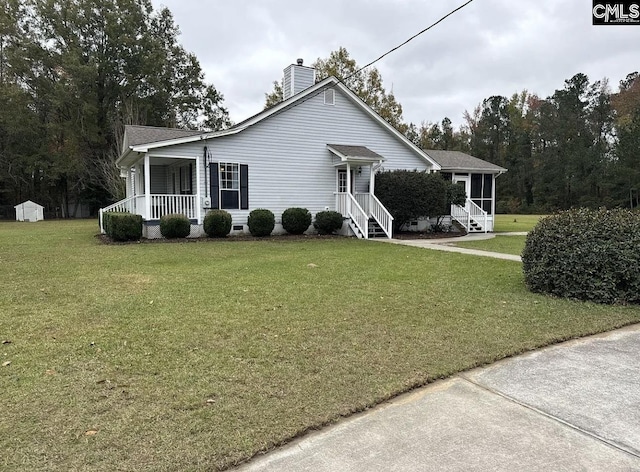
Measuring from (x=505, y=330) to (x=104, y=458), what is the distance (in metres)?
3.97

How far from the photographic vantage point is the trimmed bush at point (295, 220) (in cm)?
1573

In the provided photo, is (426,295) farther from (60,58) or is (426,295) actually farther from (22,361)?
(60,58)

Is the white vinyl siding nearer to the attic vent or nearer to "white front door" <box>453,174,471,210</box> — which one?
the attic vent

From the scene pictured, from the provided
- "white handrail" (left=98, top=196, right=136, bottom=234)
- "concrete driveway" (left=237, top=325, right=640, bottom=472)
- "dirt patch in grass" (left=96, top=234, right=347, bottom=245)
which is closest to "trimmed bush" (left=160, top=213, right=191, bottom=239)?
"dirt patch in grass" (left=96, top=234, right=347, bottom=245)

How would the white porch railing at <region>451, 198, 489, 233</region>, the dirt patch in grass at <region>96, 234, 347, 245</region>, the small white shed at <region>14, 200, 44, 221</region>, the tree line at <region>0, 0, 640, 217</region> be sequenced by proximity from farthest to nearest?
1. the tree line at <region>0, 0, 640, 217</region>
2. the small white shed at <region>14, 200, 44, 221</region>
3. the white porch railing at <region>451, 198, 489, 233</region>
4. the dirt patch in grass at <region>96, 234, 347, 245</region>

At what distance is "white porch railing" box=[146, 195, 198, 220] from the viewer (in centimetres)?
1453

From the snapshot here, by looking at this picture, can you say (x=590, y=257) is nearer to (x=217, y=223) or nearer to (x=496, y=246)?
(x=496, y=246)

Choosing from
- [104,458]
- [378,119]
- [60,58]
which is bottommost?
[104,458]

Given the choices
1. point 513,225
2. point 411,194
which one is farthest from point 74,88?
point 513,225

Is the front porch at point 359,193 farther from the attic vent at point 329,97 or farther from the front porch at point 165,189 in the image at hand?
the front porch at point 165,189

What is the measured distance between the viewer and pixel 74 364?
3656 millimetres

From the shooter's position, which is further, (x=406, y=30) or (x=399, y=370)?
(x=406, y=30)

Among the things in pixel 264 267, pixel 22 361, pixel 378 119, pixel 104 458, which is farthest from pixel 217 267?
pixel 378 119

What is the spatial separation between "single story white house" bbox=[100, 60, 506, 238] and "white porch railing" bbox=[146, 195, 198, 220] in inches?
1.3
